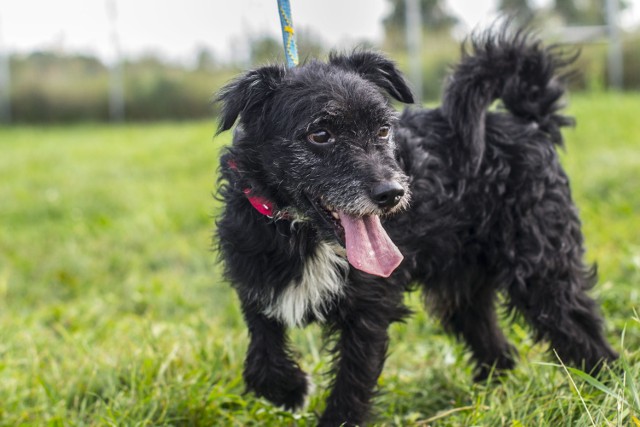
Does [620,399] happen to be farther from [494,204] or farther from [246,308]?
[246,308]

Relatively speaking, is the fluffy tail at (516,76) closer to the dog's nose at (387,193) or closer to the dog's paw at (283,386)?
the dog's nose at (387,193)

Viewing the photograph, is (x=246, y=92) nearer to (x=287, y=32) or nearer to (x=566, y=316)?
(x=287, y=32)

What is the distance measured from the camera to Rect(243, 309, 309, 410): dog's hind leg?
335 centimetres

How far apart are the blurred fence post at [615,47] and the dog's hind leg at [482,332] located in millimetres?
12438

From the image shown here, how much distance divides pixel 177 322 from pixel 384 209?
292 cm

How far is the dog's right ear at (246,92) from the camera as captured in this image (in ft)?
10.5

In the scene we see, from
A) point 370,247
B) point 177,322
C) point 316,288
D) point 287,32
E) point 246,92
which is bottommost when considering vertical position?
point 177,322

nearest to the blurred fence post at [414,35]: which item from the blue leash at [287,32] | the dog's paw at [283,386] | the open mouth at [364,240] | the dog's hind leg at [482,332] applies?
the dog's hind leg at [482,332]

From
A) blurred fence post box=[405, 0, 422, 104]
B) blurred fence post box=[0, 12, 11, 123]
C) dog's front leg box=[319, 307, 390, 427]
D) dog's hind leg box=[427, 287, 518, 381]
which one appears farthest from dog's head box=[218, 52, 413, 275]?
blurred fence post box=[0, 12, 11, 123]

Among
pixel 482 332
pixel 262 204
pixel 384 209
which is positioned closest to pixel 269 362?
pixel 262 204

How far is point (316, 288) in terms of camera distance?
315 centimetres

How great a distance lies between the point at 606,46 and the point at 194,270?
1225 cm

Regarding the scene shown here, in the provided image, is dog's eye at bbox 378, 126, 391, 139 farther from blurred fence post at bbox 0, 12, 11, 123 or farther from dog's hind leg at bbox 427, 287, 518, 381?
blurred fence post at bbox 0, 12, 11, 123

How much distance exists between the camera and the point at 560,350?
12.2 ft
